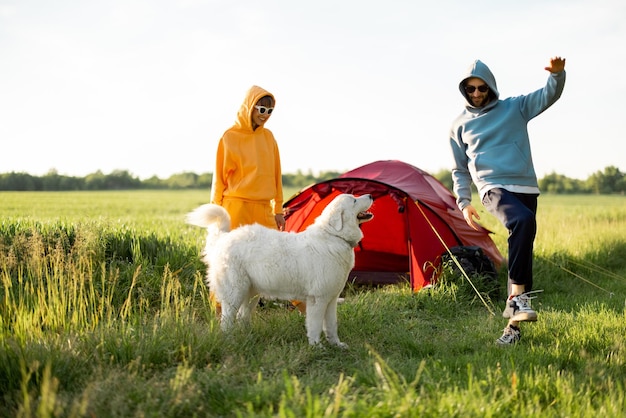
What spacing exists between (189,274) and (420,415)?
4812 mm

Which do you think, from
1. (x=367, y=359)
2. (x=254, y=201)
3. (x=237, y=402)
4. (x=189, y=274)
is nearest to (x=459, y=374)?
(x=367, y=359)

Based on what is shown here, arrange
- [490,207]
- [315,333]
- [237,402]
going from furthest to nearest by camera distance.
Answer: [490,207], [315,333], [237,402]

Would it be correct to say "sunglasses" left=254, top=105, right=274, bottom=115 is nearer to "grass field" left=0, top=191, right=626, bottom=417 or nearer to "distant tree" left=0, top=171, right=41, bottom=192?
"grass field" left=0, top=191, right=626, bottom=417

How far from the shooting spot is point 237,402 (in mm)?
3340

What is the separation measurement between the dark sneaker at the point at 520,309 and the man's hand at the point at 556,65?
187 centimetres

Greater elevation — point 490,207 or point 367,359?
point 490,207

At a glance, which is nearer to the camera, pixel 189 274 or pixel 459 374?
pixel 459 374

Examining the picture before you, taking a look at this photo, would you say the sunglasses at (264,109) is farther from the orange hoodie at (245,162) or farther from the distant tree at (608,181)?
the distant tree at (608,181)

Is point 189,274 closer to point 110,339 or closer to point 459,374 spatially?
point 110,339

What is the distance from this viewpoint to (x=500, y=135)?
489 centimetres

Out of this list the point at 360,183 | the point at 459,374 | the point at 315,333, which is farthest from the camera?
the point at 360,183

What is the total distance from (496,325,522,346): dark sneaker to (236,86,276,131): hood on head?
310 centimetres

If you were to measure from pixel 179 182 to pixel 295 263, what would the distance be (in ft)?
136

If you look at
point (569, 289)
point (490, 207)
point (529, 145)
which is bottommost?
point (569, 289)
